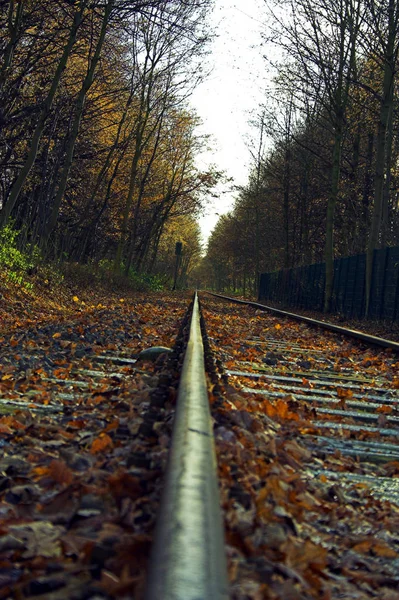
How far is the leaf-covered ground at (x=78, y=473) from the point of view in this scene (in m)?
1.30

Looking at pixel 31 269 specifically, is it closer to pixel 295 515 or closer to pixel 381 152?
pixel 381 152

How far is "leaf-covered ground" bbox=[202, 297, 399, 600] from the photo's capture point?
1428 millimetres

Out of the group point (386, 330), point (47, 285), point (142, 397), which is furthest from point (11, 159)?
point (142, 397)

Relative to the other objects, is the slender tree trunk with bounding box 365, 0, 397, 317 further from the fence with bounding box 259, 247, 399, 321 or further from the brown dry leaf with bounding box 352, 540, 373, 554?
the brown dry leaf with bounding box 352, 540, 373, 554

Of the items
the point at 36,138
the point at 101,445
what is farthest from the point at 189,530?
the point at 36,138

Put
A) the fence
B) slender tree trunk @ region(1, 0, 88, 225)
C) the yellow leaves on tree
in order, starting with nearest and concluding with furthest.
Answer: the yellow leaves on tree → slender tree trunk @ region(1, 0, 88, 225) → the fence

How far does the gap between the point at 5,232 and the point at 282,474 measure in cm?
1209

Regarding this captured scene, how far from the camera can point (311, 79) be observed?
21.0 meters

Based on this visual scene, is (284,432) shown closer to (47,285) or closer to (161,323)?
(161,323)

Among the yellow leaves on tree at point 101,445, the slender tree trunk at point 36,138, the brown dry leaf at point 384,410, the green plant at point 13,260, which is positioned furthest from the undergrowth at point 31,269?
the yellow leaves on tree at point 101,445

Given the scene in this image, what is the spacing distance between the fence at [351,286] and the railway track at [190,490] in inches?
458

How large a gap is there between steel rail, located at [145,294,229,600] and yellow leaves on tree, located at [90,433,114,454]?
0.51 metres

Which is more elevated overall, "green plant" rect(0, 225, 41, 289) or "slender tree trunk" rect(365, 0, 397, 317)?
"slender tree trunk" rect(365, 0, 397, 317)

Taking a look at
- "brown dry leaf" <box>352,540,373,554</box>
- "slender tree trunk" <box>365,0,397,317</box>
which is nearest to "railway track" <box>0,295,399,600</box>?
"brown dry leaf" <box>352,540,373,554</box>
